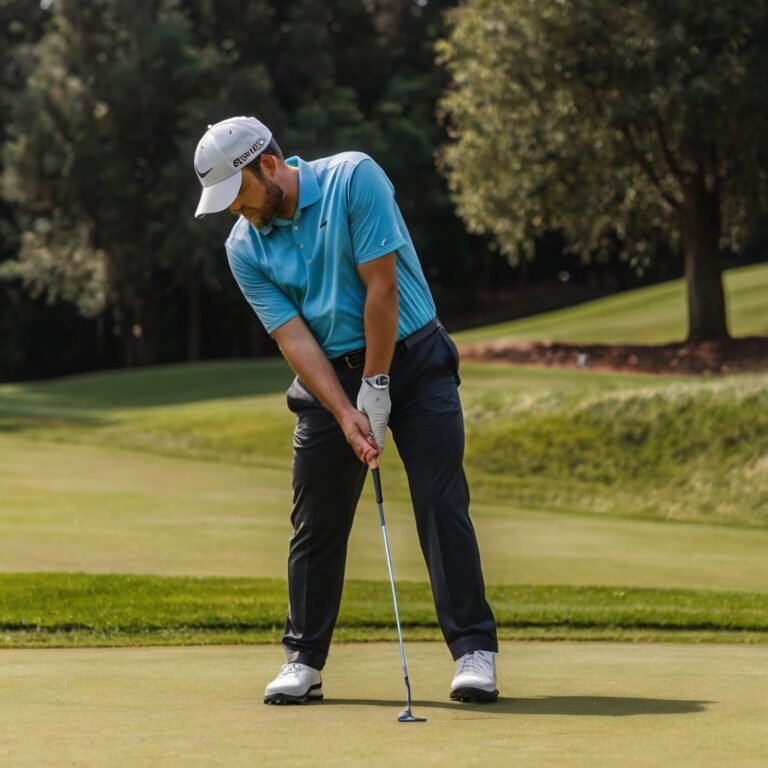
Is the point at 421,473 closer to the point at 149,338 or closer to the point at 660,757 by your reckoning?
the point at 660,757

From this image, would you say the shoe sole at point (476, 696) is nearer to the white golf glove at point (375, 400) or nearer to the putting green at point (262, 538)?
the white golf glove at point (375, 400)

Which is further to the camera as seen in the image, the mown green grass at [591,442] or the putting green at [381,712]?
the mown green grass at [591,442]

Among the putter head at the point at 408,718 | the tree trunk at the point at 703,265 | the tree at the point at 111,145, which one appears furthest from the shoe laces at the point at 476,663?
the tree at the point at 111,145

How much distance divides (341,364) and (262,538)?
6299mm

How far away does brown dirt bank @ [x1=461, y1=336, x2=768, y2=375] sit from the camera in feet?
88.5

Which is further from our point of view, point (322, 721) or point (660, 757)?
point (322, 721)

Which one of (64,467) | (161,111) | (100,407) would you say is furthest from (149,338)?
(64,467)

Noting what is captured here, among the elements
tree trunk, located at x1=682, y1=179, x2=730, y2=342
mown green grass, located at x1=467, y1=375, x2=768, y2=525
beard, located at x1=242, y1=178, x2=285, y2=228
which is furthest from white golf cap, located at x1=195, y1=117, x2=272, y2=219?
tree trunk, located at x1=682, y1=179, x2=730, y2=342

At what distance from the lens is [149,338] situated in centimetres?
4938

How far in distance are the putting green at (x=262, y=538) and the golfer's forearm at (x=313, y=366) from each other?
15.7 feet

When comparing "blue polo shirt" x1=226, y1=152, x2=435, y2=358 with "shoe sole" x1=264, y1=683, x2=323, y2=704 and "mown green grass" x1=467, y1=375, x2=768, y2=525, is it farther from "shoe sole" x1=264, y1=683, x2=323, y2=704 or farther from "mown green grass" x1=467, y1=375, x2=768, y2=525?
"mown green grass" x1=467, y1=375, x2=768, y2=525

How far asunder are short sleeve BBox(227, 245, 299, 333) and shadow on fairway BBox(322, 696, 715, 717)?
127cm

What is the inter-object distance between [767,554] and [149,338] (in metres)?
39.2

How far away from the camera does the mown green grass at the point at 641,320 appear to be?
112ft
